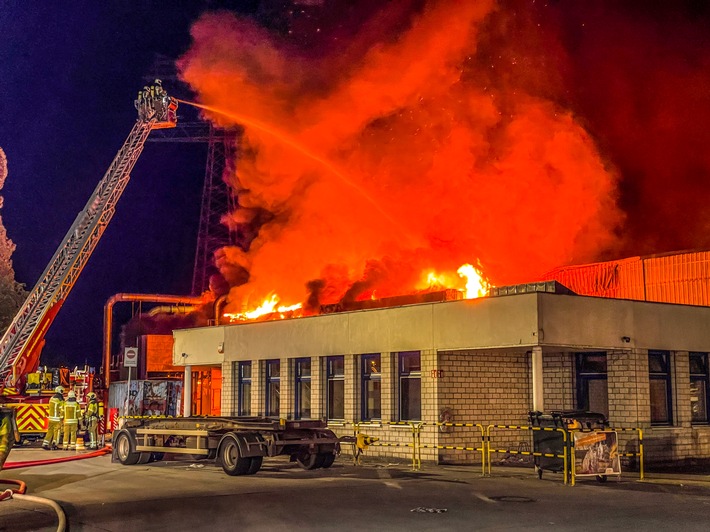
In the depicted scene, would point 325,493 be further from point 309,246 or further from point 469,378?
point 309,246

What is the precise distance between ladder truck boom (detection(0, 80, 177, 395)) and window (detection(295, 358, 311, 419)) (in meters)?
12.1

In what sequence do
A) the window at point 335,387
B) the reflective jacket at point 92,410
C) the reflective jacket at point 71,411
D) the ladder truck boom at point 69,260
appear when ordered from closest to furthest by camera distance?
1. the window at point 335,387
2. the reflective jacket at point 71,411
3. the reflective jacket at point 92,410
4. the ladder truck boom at point 69,260

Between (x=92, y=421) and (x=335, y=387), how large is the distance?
278 inches

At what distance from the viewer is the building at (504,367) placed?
61.2ft

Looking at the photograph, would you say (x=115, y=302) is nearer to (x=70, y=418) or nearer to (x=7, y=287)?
(x=70, y=418)

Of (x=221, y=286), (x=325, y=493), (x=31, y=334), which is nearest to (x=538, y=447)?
(x=325, y=493)

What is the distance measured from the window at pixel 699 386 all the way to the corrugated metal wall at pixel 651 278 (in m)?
6.85

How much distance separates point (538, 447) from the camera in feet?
54.2

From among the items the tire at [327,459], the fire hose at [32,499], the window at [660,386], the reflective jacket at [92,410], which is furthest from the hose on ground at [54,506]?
the window at [660,386]

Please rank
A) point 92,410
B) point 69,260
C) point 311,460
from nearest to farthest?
point 311,460, point 92,410, point 69,260

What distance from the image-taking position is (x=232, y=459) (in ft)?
55.6

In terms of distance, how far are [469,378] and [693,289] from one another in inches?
481

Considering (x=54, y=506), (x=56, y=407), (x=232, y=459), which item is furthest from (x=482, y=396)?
(x=56, y=407)

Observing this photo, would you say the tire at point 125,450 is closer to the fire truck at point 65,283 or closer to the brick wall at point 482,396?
the brick wall at point 482,396
